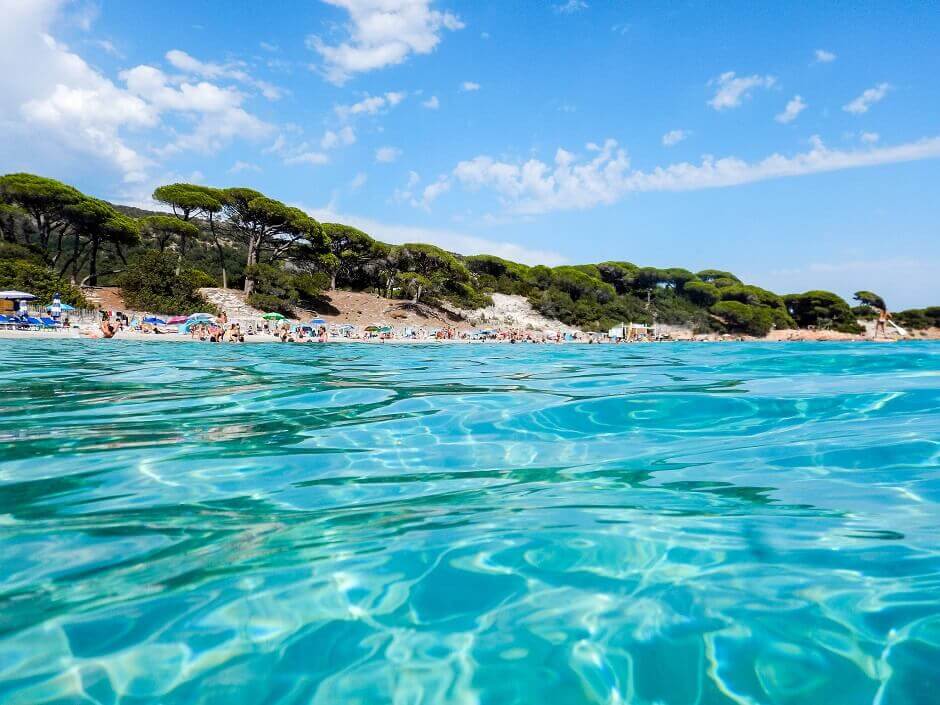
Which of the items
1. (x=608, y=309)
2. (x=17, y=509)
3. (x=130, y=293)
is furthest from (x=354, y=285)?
(x=17, y=509)

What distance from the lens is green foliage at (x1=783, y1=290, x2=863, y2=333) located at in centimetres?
5854

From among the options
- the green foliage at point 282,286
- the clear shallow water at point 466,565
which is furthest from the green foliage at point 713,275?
the clear shallow water at point 466,565

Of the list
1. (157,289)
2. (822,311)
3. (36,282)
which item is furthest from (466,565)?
(822,311)

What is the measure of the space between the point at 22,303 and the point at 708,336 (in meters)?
49.6

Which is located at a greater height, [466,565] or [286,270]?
[286,270]

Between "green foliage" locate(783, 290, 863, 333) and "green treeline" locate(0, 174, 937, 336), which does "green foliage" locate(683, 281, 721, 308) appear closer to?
"green treeline" locate(0, 174, 937, 336)

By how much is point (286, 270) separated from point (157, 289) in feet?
36.6

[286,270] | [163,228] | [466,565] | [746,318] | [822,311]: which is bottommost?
[466,565]

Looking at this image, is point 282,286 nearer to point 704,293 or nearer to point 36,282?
point 36,282

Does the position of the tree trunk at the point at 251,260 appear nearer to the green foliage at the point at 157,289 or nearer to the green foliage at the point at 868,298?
the green foliage at the point at 157,289

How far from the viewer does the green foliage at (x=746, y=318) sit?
5328cm

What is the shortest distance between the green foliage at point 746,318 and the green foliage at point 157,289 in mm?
Answer: 45883

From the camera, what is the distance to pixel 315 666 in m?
1.25

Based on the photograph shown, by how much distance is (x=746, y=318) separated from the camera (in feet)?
175
